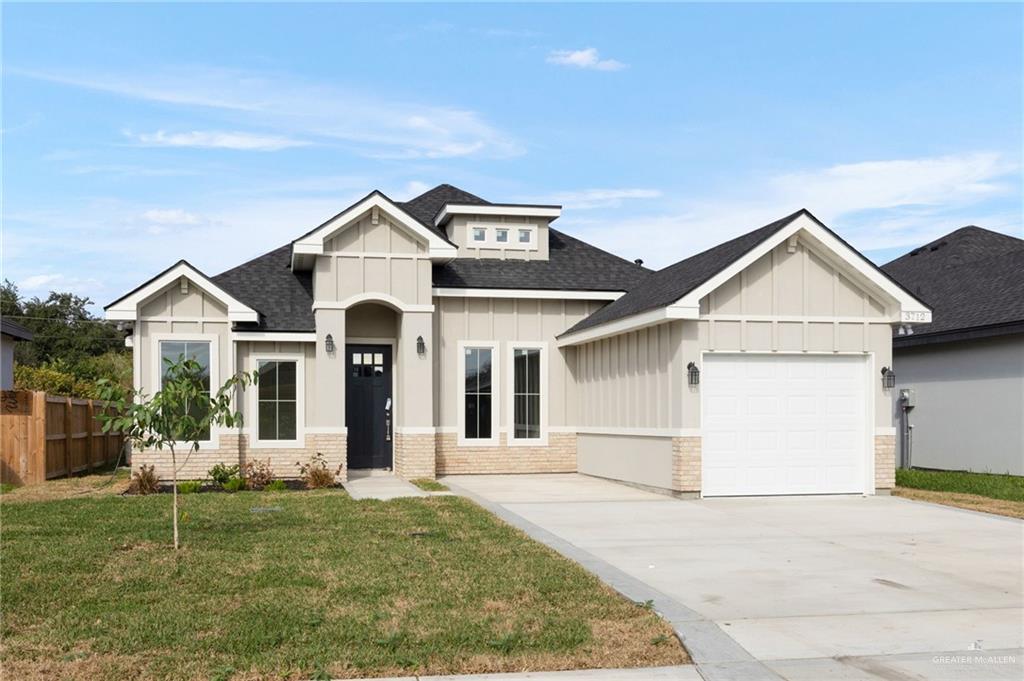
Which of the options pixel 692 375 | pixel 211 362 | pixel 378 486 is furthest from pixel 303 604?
pixel 211 362

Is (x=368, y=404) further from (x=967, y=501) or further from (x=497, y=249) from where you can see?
(x=967, y=501)

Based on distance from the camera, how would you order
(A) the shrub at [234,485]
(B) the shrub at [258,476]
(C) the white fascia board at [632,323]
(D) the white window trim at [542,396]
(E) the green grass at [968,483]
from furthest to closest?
(D) the white window trim at [542,396], (B) the shrub at [258,476], (A) the shrub at [234,485], (E) the green grass at [968,483], (C) the white fascia board at [632,323]

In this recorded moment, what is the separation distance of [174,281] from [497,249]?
753 cm

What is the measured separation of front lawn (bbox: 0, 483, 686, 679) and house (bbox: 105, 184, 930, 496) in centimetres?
578

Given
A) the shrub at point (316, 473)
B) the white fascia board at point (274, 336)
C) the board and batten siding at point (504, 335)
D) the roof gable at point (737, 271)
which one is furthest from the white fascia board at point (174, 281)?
the roof gable at point (737, 271)

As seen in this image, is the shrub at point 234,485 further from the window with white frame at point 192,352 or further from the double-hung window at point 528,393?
the double-hung window at point 528,393

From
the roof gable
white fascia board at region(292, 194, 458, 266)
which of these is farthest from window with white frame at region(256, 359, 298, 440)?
the roof gable

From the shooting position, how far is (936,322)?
23.0 metres

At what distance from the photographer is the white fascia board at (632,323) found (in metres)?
16.5

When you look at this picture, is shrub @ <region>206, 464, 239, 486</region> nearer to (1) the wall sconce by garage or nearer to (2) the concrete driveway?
(2) the concrete driveway

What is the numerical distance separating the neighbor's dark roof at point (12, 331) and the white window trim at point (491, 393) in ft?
44.0

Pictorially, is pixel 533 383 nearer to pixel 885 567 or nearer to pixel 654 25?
pixel 654 25

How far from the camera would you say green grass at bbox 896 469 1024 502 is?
17781 mm

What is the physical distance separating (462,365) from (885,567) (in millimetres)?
12556
